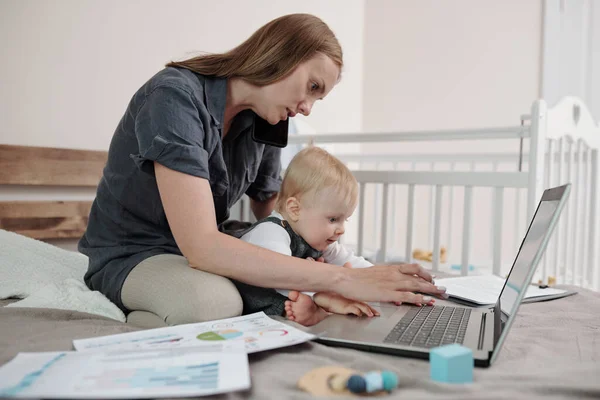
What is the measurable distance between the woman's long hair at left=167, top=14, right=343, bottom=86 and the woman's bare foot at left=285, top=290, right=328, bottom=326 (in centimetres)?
46

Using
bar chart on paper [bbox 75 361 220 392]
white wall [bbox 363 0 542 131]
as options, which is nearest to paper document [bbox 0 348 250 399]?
bar chart on paper [bbox 75 361 220 392]

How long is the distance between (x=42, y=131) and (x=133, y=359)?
4.47 feet


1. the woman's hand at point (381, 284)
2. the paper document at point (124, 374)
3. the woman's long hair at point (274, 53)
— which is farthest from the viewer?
the woman's long hair at point (274, 53)

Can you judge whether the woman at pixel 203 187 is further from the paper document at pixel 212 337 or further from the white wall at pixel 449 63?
the white wall at pixel 449 63

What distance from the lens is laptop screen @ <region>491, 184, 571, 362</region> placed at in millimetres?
715

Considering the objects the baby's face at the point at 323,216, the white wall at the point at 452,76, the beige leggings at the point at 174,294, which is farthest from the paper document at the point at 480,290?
the white wall at the point at 452,76

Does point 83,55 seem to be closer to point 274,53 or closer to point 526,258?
point 274,53

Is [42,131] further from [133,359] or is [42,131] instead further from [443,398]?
[443,398]

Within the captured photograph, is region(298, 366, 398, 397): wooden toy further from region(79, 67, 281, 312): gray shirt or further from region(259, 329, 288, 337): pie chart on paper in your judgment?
region(79, 67, 281, 312): gray shirt

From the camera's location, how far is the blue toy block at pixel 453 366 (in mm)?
643

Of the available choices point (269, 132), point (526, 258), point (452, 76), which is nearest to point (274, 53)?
point (269, 132)

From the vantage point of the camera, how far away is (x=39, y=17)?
1.76 m

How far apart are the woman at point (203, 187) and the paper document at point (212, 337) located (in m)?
0.11

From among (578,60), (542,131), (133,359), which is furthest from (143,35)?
(578,60)
